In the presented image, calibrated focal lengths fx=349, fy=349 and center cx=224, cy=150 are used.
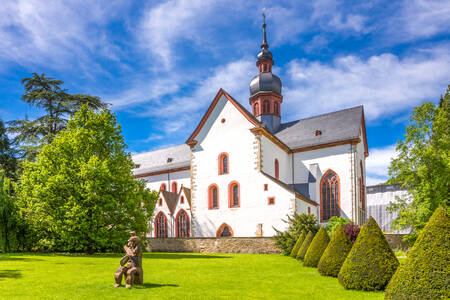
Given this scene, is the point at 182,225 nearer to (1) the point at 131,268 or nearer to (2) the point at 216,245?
(2) the point at 216,245

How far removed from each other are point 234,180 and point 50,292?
24.7m

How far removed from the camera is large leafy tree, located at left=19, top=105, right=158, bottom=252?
22844mm

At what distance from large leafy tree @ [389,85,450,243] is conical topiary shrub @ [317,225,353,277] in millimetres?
15054

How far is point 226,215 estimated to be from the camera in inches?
1325

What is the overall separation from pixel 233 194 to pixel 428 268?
26905 millimetres

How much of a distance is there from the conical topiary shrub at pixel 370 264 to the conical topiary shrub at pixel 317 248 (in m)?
4.89

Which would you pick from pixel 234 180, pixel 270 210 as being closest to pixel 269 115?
pixel 234 180

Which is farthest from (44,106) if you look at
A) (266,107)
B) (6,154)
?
(266,107)

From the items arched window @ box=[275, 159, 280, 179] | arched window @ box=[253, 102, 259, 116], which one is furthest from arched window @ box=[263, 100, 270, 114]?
arched window @ box=[275, 159, 280, 179]

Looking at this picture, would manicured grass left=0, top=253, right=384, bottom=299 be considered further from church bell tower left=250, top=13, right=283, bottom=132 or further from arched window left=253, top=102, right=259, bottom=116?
arched window left=253, top=102, right=259, bottom=116

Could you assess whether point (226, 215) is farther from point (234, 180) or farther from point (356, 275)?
→ point (356, 275)

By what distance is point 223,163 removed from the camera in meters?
35.2

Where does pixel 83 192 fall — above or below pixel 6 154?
below

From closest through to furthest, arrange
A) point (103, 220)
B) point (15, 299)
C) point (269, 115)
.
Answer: point (15, 299)
point (103, 220)
point (269, 115)
